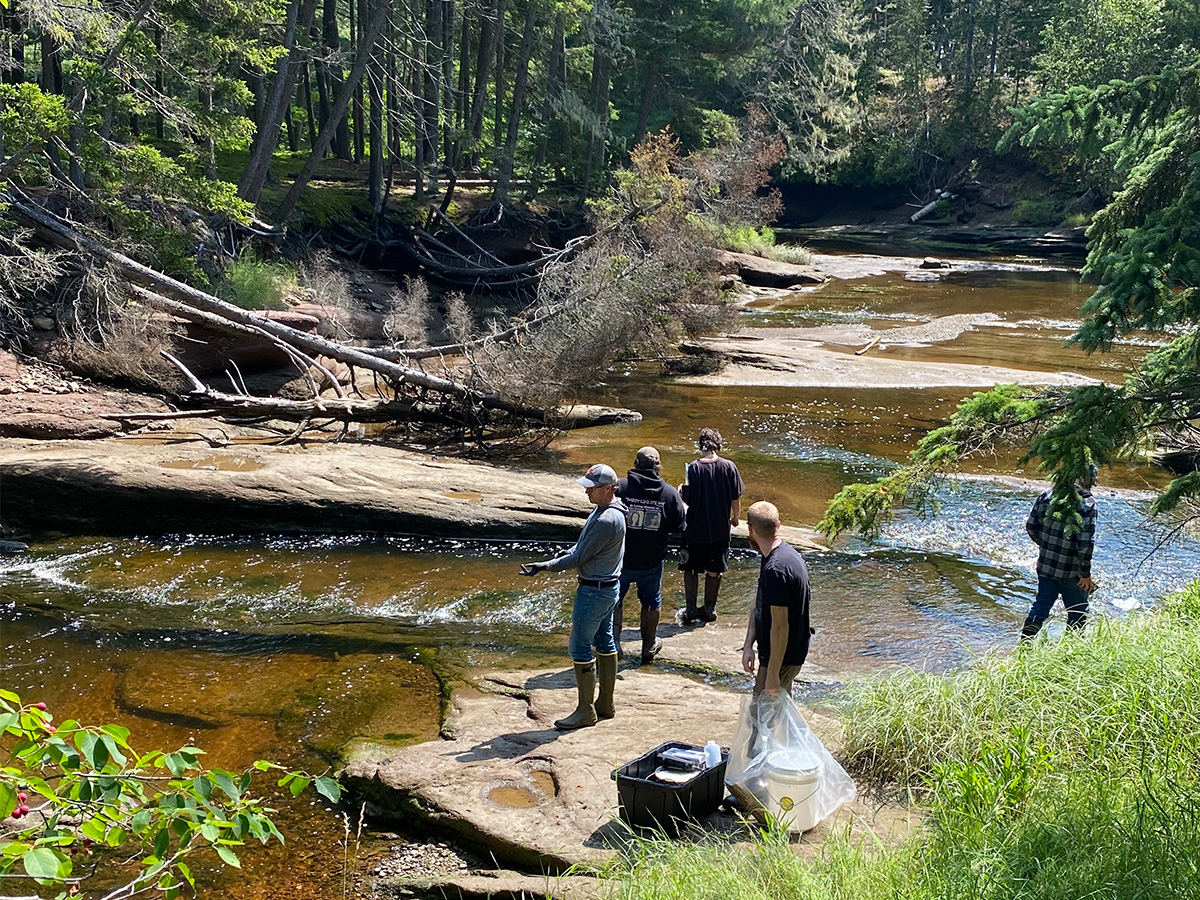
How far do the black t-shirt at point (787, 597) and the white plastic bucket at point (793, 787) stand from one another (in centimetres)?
72

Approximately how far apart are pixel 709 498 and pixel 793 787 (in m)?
3.78

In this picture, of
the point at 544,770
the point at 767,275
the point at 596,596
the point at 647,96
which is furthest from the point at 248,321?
the point at 647,96

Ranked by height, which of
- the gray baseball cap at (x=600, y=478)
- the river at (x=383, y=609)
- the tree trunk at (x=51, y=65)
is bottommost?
the river at (x=383, y=609)

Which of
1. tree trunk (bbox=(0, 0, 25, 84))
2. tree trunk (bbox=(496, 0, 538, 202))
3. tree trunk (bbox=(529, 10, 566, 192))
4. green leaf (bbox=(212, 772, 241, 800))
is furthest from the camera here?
tree trunk (bbox=(529, 10, 566, 192))

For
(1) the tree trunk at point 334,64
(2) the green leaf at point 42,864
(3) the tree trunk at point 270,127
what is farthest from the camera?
(1) the tree trunk at point 334,64

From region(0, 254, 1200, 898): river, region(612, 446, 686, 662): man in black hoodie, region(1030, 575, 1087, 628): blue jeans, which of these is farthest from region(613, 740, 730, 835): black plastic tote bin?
region(1030, 575, 1087, 628): blue jeans

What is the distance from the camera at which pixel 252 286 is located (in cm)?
1942

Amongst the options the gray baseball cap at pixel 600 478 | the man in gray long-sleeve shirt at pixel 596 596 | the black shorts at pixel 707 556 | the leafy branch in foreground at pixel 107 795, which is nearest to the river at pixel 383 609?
the black shorts at pixel 707 556

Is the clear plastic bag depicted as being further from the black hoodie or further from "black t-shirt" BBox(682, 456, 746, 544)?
"black t-shirt" BBox(682, 456, 746, 544)

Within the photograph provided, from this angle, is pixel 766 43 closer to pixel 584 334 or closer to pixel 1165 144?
pixel 584 334

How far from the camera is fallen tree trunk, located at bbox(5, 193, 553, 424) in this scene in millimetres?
14703

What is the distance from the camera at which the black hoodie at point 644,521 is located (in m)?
7.91

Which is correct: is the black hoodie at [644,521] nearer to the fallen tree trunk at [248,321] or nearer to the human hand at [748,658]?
the human hand at [748,658]

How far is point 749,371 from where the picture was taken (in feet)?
66.9
